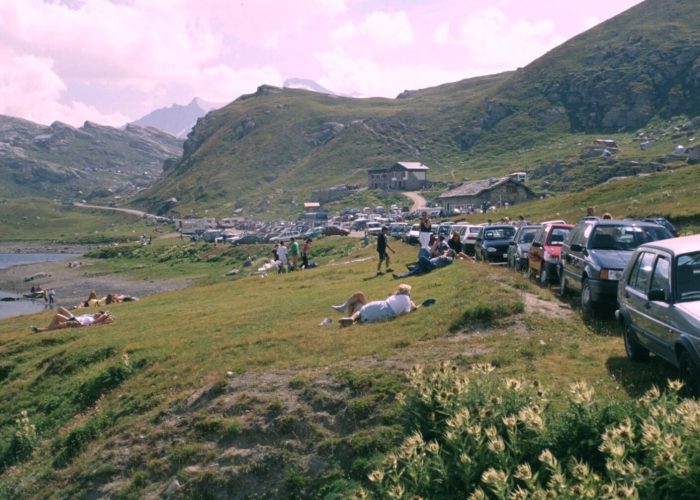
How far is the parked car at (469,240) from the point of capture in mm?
40047

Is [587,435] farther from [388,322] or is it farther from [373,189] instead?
[373,189]

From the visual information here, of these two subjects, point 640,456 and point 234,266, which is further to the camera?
point 234,266

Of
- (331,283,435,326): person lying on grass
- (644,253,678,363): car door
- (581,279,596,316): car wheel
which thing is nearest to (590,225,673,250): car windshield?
(581,279,596,316): car wheel

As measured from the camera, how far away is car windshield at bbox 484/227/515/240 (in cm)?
3359

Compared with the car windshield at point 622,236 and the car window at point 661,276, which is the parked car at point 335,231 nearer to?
the car windshield at point 622,236

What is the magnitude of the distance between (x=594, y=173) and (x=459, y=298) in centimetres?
11692

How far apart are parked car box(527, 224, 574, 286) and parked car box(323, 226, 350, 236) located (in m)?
76.8

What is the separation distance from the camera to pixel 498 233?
3388 centimetres

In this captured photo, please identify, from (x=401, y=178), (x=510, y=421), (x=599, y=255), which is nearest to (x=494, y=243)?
(x=599, y=255)

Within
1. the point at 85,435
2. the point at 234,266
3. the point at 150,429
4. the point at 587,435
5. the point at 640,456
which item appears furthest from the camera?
the point at 234,266

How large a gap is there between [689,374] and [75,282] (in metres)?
97.6

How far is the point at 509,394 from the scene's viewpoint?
354 inches

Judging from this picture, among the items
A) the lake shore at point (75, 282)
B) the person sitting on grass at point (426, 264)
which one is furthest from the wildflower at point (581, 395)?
the lake shore at point (75, 282)

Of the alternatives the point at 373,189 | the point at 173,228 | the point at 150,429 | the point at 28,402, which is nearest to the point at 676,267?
the point at 150,429
